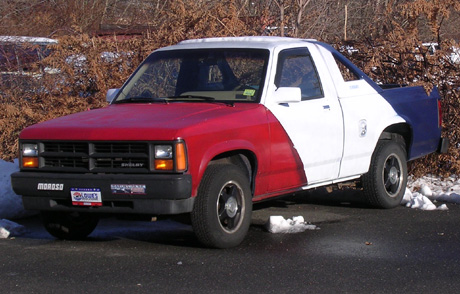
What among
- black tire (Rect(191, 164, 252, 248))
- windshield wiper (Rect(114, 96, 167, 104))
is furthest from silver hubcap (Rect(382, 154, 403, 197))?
windshield wiper (Rect(114, 96, 167, 104))

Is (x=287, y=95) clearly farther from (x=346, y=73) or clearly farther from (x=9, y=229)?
(x=9, y=229)

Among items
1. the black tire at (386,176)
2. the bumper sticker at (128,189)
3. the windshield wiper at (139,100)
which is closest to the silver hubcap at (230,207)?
the bumper sticker at (128,189)

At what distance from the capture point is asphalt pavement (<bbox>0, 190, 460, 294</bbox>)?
5621 mm

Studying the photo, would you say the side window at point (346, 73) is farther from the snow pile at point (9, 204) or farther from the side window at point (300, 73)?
the snow pile at point (9, 204)

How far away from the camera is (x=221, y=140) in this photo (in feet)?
22.0

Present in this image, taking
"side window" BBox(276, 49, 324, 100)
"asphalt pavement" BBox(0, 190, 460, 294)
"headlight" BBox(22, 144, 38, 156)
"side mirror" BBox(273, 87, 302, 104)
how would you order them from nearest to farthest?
"asphalt pavement" BBox(0, 190, 460, 294)
"headlight" BBox(22, 144, 38, 156)
"side mirror" BBox(273, 87, 302, 104)
"side window" BBox(276, 49, 324, 100)

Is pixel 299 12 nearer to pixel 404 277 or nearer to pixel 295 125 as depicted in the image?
pixel 295 125

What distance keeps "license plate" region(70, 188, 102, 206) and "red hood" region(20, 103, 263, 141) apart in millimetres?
421

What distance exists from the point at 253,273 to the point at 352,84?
10.6 ft

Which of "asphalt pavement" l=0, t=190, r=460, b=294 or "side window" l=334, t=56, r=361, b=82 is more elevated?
"side window" l=334, t=56, r=361, b=82

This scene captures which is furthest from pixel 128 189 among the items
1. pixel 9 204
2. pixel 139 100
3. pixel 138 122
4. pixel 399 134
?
pixel 399 134

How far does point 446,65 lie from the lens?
10.6 m

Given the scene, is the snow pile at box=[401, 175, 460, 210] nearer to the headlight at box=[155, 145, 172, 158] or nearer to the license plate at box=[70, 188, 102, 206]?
the headlight at box=[155, 145, 172, 158]

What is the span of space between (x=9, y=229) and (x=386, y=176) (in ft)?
13.2
